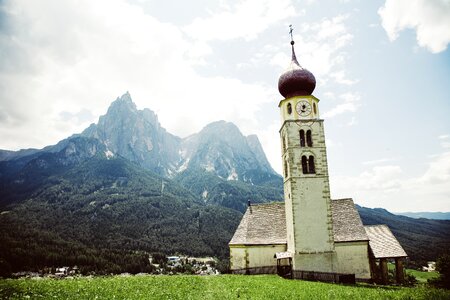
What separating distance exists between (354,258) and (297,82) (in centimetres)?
1937

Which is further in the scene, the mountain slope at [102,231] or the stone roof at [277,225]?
the mountain slope at [102,231]

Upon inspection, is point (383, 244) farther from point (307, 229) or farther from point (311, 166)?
point (311, 166)

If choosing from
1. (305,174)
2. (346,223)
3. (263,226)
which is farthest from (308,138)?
(263,226)

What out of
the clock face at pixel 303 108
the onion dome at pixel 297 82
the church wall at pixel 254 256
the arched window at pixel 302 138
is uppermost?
the onion dome at pixel 297 82

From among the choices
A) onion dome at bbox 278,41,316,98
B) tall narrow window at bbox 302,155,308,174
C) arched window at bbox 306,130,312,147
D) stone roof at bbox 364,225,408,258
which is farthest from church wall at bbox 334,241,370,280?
onion dome at bbox 278,41,316,98

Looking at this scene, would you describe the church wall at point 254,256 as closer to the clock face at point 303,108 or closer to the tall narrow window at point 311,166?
the tall narrow window at point 311,166

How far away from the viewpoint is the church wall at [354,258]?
32.6 m

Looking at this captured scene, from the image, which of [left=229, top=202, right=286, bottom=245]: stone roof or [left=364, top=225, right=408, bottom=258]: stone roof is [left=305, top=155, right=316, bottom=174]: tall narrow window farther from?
[left=364, top=225, right=408, bottom=258]: stone roof

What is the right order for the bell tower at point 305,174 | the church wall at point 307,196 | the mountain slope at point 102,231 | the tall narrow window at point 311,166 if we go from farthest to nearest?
the mountain slope at point 102,231 < the tall narrow window at point 311,166 < the church wall at point 307,196 < the bell tower at point 305,174

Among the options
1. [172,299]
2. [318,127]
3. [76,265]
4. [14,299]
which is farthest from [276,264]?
[76,265]

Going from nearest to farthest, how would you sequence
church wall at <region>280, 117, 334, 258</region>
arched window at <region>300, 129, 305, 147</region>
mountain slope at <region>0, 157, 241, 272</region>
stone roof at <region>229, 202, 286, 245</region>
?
1. church wall at <region>280, 117, 334, 258</region>
2. arched window at <region>300, 129, 305, 147</region>
3. stone roof at <region>229, 202, 286, 245</region>
4. mountain slope at <region>0, 157, 241, 272</region>

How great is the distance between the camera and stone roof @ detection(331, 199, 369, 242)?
3338 centimetres

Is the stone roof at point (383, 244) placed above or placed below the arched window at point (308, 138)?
below

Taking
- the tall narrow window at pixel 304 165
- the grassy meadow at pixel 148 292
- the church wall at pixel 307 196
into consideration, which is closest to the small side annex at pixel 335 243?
the church wall at pixel 307 196
